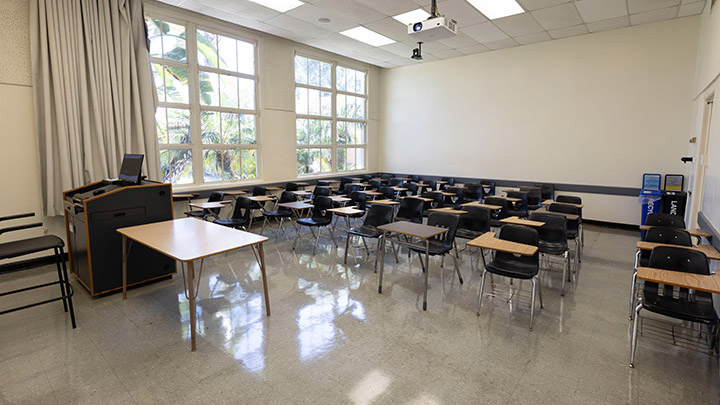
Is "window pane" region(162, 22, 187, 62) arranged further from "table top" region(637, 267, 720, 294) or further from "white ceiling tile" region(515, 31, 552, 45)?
"table top" region(637, 267, 720, 294)

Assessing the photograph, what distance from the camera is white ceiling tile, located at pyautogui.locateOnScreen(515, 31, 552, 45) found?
746 centimetres

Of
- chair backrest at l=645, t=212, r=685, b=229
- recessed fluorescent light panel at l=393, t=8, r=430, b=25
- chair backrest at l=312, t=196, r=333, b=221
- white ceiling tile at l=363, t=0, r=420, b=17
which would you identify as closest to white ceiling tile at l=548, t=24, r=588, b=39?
recessed fluorescent light panel at l=393, t=8, r=430, b=25

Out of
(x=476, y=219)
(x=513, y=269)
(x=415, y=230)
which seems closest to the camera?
(x=513, y=269)

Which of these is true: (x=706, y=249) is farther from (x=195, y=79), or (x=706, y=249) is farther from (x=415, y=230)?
(x=195, y=79)

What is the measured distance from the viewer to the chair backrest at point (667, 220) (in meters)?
4.24

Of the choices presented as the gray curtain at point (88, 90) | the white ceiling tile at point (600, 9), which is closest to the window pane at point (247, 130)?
the gray curtain at point (88, 90)

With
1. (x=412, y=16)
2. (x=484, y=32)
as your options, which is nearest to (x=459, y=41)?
(x=484, y=32)

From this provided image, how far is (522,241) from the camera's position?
367 cm

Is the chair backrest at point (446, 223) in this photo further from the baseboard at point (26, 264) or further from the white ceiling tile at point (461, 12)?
the baseboard at point (26, 264)

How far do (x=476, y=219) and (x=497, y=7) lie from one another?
372cm

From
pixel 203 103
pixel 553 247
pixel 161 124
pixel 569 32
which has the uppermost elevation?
pixel 569 32

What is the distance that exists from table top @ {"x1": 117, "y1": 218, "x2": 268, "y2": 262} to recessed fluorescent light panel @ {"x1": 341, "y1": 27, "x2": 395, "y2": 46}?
204 inches

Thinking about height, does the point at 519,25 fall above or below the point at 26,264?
above

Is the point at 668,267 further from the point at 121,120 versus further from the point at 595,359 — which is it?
the point at 121,120
